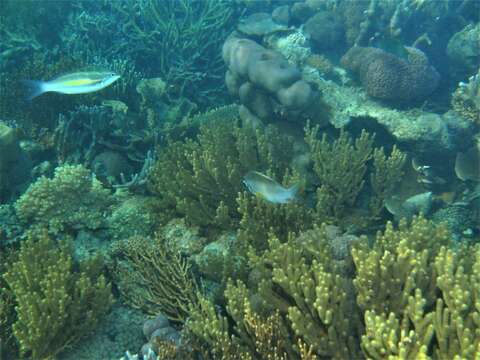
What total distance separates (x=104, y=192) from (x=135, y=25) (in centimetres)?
505

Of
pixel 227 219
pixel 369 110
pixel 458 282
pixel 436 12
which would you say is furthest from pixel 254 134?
pixel 436 12

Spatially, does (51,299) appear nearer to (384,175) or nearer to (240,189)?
(240,189)

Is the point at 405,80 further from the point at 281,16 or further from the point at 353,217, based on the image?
the point at 281,16

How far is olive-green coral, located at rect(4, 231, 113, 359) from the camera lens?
10.5ft

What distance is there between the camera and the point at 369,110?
642 centimetres

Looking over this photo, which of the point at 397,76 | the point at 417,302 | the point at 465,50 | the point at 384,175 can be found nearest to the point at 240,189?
the point at 384,175

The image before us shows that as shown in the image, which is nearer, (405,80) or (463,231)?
(463,231)

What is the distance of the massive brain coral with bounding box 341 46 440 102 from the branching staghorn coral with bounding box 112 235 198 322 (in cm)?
439

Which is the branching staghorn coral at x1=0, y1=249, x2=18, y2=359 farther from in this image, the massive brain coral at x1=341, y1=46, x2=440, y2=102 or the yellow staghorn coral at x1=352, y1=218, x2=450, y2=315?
the massive brain coral at x1=341, y1=46, x2=440, y2=102

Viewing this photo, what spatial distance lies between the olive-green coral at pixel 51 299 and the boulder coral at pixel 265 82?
3546mm

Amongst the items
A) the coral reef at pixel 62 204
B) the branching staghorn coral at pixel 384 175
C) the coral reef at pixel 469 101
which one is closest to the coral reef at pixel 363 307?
the branching staghorn coral at pixel 384 175

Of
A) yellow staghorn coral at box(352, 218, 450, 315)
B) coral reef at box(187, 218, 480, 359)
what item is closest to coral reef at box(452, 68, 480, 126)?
coral reef at box(187, 218, 480, 359)

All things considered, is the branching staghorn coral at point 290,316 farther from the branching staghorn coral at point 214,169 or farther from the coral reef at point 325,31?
the coral reef at point 325,31

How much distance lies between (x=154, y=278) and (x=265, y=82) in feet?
11.3
